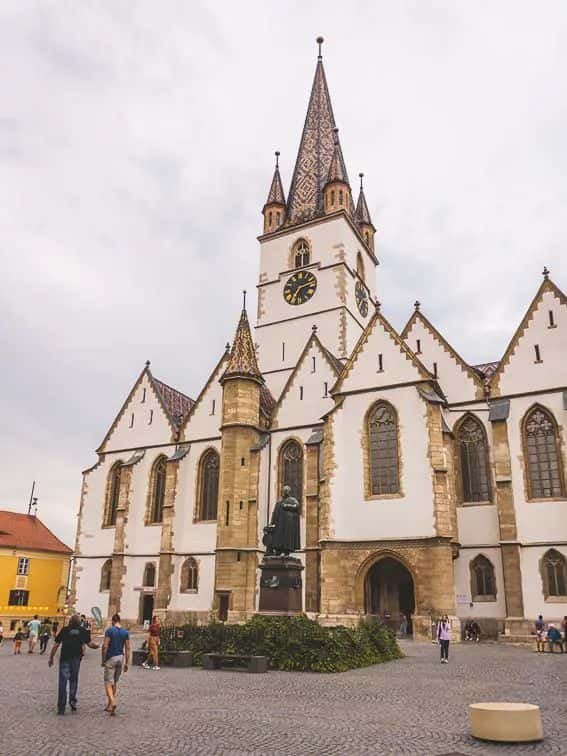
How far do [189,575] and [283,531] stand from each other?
604 inches

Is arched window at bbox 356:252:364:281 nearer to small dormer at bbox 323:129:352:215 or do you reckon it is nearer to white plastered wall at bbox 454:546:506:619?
small dormer at bbox 323:129:352:215

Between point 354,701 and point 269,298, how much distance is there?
3528cm

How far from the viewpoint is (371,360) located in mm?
30344

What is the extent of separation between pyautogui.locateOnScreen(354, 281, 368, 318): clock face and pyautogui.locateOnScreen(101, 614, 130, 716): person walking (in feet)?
116

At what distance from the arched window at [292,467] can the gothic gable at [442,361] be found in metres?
8.11

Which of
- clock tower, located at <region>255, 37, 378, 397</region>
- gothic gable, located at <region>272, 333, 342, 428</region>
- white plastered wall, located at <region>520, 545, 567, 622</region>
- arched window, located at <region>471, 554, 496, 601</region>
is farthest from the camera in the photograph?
clock tower, located at <region>255, 37, 378, 397</region>

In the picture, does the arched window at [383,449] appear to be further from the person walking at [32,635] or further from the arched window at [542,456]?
the person walking at [32,635]

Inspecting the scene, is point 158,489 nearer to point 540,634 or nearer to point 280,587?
point 280,587

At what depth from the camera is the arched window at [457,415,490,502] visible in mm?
28438

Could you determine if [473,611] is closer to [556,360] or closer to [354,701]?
[556,360]

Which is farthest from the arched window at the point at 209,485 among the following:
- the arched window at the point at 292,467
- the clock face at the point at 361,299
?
the clock face at the point at 361,299

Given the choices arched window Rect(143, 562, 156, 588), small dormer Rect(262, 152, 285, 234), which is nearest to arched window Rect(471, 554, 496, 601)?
arched window Rect(143, 562, 156, 588)

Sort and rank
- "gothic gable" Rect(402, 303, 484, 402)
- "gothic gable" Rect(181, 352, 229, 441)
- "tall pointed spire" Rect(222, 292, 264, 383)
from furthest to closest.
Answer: "gothic gable" Rect(181, 352, 229, 441)
"tall pointed spire" Rect(222, 292, 264, 383)
"gothic gable" Rect(402, 303, 484, 402)

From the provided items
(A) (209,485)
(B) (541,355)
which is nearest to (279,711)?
(B) (541,355)
